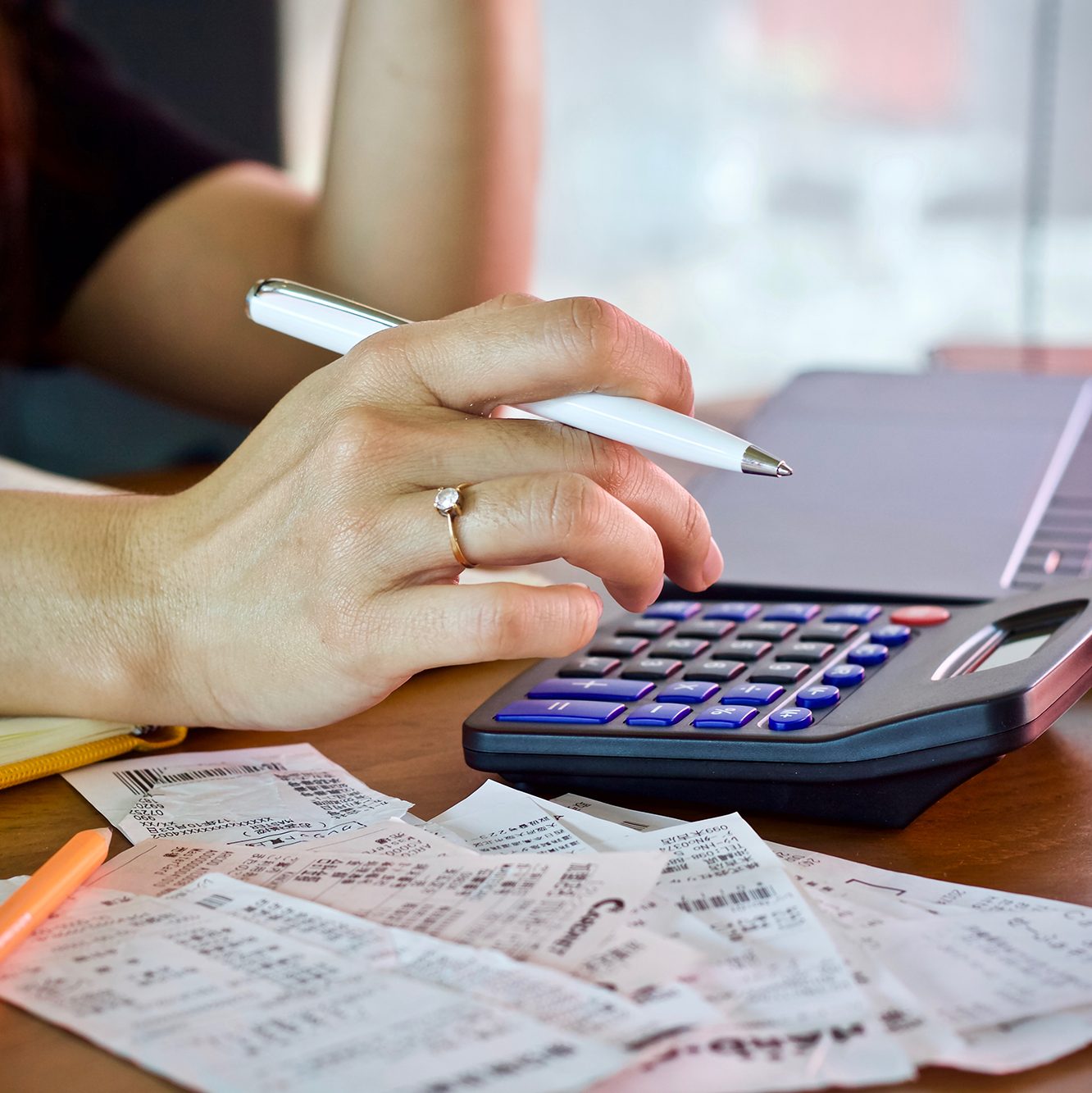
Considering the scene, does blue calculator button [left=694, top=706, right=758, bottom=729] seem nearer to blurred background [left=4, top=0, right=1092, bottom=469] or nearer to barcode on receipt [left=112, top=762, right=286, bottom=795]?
barcode on receipt [left=112, top=762, right=286, bottom=795]

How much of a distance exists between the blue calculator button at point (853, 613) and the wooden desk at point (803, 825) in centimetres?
7

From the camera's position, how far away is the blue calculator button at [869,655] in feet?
1.39

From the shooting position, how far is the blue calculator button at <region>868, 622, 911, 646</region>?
443 millimetres

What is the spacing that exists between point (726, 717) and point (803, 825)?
0.04 m

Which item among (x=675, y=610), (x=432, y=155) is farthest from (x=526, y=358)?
(x=432, y=155)

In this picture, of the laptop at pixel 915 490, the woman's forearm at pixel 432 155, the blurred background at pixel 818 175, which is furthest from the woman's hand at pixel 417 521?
the blurred background at pixel 818 175

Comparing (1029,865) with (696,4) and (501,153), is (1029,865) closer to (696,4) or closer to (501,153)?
(501,153)

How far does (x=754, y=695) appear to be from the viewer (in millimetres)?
391

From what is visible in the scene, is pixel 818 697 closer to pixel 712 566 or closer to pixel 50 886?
pixel 712 566

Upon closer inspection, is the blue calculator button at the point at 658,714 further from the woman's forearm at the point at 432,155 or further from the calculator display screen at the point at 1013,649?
the woman's forearm at the point at 432,155

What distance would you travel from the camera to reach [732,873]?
12.8 inches

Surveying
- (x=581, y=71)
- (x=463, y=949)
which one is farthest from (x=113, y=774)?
(x=581, y=71)

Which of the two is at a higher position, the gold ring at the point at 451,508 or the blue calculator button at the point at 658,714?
the gold ring at the point at 451,508

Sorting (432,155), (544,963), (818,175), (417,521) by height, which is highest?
(818,175)
